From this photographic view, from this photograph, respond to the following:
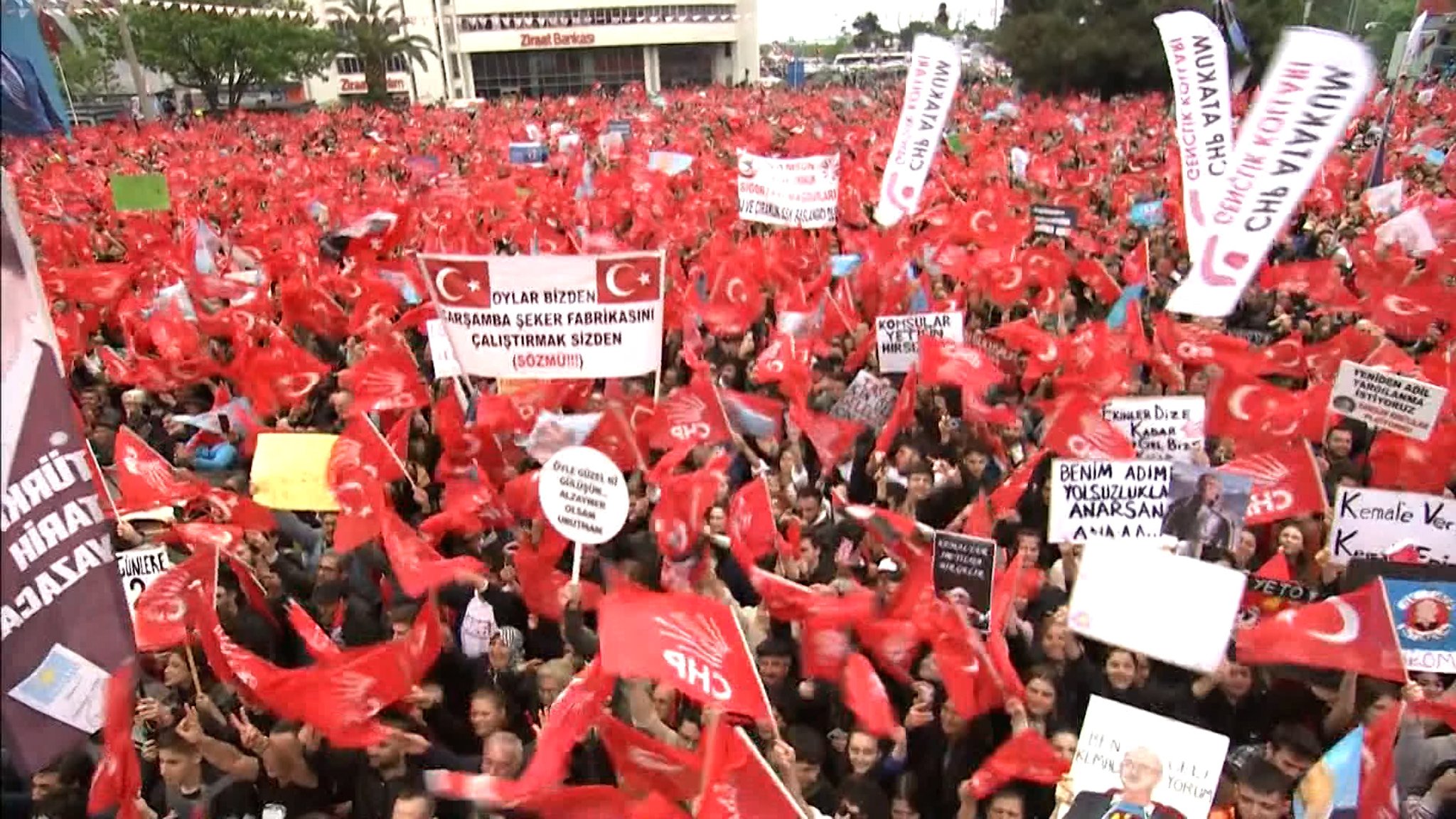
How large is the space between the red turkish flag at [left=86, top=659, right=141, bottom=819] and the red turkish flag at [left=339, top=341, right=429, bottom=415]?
2.99 m

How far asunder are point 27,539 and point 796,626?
2794mm

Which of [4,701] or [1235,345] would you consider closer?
[4,701]

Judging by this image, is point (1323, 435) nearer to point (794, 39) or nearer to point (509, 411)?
point (509, 411)

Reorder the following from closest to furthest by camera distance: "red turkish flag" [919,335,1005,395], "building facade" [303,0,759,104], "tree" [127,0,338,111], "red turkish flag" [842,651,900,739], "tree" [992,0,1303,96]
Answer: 1. "red turkish flag" [842,651,900,739]
2. "red turkish flag" [919,335,1005,395]
3. "tree" [992,0,1303,96]
4. "tree" [127,0,338,111]
5. "building facade" [303,0,759,104]

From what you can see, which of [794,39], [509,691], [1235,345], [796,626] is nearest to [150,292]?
[509,691]

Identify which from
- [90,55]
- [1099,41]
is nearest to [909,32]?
[1099,41]

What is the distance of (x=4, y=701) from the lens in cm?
241

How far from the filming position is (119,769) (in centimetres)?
356

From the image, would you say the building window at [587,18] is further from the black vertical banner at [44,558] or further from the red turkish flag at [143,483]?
the black vertical banner at [44,558]

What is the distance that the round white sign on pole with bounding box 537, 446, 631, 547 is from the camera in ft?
14.6

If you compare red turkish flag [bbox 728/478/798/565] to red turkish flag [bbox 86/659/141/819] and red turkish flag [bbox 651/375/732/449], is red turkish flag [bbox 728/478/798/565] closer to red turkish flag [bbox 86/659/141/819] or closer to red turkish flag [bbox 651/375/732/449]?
red turkish flag [bbox 651/375/732/449]

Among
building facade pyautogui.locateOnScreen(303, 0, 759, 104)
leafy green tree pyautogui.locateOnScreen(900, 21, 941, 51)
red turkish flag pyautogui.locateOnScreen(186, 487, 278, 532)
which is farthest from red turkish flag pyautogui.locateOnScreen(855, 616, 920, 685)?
leafy green tree pyautogui.locateOnScreen(900, 21, 941, 51)

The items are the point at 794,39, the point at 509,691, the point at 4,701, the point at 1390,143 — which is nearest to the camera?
the point at 4,701

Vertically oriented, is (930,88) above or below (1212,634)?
above
